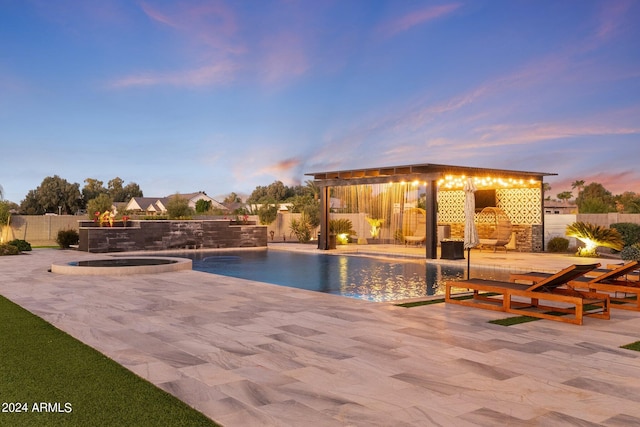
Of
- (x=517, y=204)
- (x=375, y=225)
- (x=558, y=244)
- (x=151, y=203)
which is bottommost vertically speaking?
(x=558, y=244)

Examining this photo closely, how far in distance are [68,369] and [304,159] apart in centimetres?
3490

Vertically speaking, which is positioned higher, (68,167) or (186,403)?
(68,167)

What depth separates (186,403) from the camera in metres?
3.89

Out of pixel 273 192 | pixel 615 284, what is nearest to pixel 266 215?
pixel 615 284

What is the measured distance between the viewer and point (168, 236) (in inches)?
878

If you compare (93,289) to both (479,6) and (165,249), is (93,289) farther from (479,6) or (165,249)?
(479,6)

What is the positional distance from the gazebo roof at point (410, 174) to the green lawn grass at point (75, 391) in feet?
43.5

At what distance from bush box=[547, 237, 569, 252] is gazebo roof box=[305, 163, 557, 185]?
2.39 meters

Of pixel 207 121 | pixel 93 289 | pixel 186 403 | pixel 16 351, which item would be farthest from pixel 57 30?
pixel 186 403

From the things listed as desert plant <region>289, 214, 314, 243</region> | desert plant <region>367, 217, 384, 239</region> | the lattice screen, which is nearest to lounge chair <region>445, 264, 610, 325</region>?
the lattice screen

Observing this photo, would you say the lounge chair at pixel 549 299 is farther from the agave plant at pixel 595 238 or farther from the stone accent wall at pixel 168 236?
the stone accent wall at pixel 168 236

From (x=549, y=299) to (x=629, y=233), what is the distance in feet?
49.7

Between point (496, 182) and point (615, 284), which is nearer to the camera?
point (615, 284)

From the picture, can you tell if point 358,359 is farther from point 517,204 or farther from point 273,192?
point 273,192
